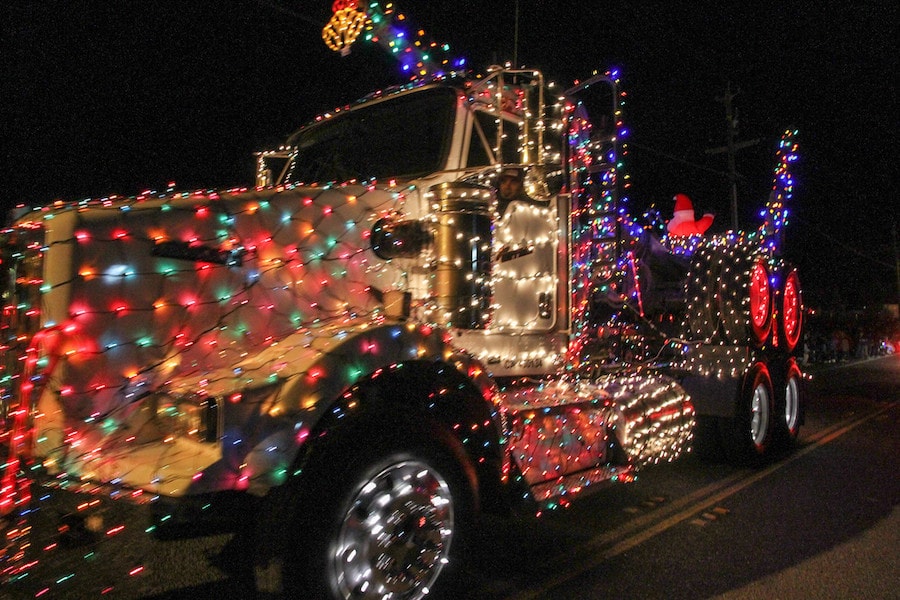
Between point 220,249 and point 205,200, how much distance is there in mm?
242

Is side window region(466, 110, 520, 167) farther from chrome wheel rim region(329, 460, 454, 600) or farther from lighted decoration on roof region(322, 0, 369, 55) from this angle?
chrome wheel rim region(329, 460, 454, 600)

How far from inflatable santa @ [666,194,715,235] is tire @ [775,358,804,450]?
215 centimetres

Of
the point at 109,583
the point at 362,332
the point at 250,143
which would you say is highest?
the point at 250,143

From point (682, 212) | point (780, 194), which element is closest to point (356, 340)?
point (780, 194)

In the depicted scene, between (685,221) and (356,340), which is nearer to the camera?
(356,340)

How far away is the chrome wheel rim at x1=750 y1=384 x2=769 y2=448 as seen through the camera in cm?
659

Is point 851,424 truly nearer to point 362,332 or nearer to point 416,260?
point 416,260

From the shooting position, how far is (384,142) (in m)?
4.27

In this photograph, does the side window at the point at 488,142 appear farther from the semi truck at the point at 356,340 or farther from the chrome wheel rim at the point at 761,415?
the chrome wheel rim at the point at 761,415

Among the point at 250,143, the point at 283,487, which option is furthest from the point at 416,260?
the point at 250,143

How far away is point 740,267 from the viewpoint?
633 cm

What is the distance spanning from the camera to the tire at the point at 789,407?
6938 millimetres

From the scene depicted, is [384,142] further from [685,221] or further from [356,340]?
[685,221]

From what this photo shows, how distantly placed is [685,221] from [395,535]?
23.2ft
